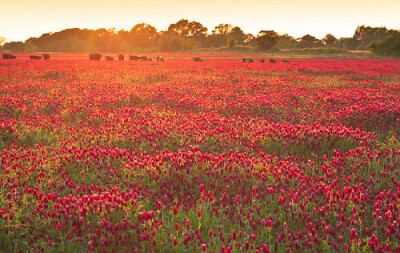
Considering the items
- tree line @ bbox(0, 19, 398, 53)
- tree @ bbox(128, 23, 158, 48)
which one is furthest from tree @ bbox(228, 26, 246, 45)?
tree @ bbox(128, 23, 158, 48)

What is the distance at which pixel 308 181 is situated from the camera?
419cm

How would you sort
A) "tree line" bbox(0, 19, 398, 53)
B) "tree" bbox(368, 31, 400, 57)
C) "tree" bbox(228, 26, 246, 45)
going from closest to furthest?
"tree" bbox(368, 31, 400, 57) < "tree line" bbox(0, 19, 398, 53) < "tree" bbox(228, 26, 246, 45)

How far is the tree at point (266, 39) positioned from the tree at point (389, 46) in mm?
27534

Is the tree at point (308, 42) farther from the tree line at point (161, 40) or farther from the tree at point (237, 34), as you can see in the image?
the tree at point (237, 34)

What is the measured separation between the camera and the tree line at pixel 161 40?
112 m

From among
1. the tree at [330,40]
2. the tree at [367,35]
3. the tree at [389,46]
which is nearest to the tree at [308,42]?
the tree at [330,40]

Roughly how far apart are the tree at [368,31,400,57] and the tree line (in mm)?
37366

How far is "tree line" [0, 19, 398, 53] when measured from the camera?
11243 centimetres

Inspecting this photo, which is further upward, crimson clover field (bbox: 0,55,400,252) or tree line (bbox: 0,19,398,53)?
tree line (bbox: 0,19,398,53)

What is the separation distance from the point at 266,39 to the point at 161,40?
44.6m

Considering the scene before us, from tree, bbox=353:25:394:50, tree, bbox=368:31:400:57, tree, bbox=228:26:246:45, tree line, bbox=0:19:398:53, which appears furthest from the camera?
tree, bbox=228:26:246:45

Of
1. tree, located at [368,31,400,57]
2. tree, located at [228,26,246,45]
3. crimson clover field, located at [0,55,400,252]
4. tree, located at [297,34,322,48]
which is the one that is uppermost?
tree, located at [228,26,246,45]

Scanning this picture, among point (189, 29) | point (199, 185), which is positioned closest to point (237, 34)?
point (189, 29)

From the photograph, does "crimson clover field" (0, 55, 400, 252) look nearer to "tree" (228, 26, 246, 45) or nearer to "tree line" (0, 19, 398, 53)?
"tree line" (0, 19, 398, 53)
